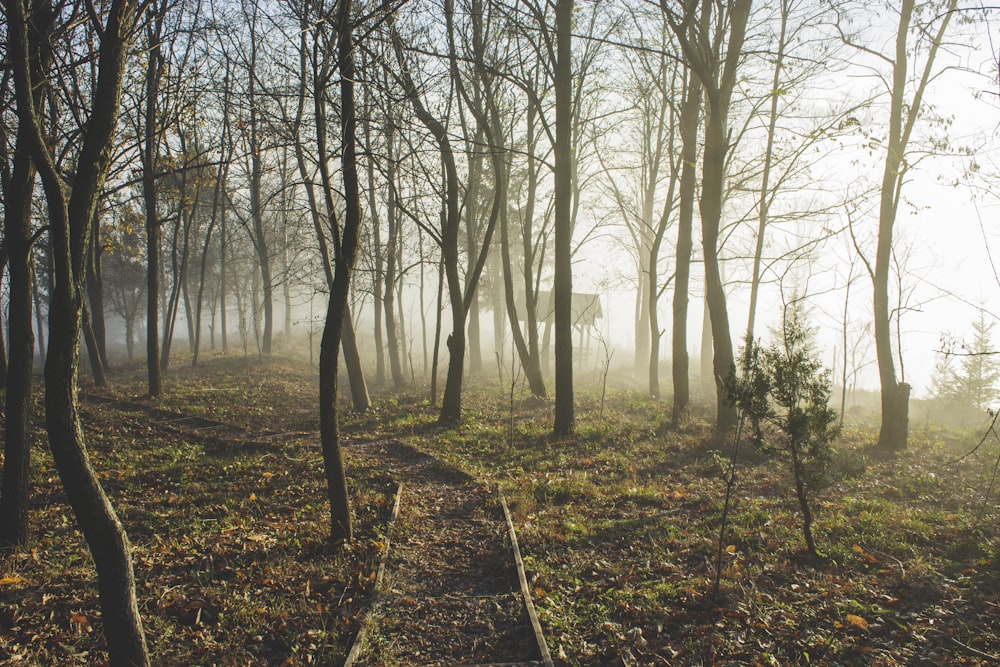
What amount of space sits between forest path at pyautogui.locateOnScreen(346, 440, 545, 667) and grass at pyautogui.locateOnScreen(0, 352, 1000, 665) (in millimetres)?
259

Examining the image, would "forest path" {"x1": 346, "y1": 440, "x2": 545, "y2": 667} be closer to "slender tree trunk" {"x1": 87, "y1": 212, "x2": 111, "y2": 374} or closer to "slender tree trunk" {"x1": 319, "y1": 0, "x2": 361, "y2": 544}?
"slender tree trunk" {"x1": 319, "y1": 0, "x2": 361, "y2": 544}

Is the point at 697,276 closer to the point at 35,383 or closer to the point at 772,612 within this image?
the point at 772,612

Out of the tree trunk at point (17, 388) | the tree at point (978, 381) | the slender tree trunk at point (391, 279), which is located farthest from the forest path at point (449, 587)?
the tree at point (978, 381)

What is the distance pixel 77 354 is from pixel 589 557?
5.09 m

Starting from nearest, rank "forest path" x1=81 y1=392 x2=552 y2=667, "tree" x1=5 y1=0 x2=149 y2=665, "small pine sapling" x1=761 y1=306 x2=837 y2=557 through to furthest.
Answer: "tree" x1=5 y1=0 x2=149 y2=665 → "forest path" x1=81 y1=392 x2=552 y2=667 → "small pine sapling" x1=761 y1=306 x2=837 y2=557

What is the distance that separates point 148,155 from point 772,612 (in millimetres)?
Answer: 16505

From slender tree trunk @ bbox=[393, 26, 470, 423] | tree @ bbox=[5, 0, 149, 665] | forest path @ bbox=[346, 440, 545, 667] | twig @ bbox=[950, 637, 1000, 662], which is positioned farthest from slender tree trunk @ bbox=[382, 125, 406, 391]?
twig @ bbox=[950, 637, 1000, 662]

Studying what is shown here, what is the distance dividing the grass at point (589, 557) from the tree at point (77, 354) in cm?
89

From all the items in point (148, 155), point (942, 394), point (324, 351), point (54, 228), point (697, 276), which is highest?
point (148, 155)

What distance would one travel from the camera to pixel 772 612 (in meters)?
4.83

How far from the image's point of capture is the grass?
4.31 metres

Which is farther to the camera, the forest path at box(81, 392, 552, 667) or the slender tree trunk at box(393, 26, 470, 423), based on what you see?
the slender tree trunk at box(393, 26, 470, 423)

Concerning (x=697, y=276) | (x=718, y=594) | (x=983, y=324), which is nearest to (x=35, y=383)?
(x=718, y=594)

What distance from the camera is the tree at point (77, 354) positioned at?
325 cm
